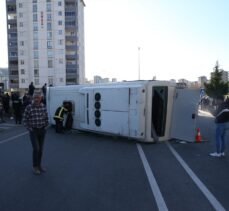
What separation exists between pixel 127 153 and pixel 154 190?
3104mm

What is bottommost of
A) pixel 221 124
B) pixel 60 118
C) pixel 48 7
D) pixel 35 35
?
pixel 60 118

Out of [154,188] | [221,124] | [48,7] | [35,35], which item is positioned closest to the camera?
[154,188]

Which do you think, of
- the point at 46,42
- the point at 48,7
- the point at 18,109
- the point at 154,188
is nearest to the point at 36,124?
the point at 154,188

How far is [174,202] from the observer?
449cm

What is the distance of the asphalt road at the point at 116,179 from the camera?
4.46m

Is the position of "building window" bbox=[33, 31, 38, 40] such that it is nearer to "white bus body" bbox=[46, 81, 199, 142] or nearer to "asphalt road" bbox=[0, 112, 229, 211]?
"white bus body" bbox=[46, 81, 199, 142]

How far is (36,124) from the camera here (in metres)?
6.00

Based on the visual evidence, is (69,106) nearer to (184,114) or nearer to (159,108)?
(159,108)

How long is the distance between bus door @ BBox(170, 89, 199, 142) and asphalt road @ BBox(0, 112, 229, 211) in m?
0.50

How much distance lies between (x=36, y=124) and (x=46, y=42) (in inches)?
2751

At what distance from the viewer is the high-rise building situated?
71688mm

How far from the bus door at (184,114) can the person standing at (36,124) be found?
16.8 feet

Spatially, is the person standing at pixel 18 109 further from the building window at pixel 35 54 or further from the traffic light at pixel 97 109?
the building window at pixel 35 54

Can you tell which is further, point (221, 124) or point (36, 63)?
point (36, 63)
